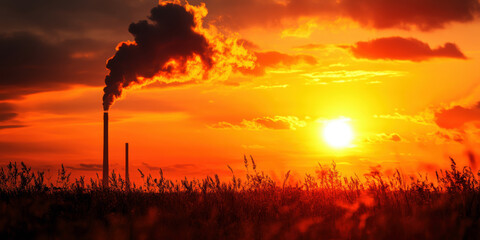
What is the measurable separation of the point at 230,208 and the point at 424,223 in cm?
420

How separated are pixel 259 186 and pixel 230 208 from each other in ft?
8.19

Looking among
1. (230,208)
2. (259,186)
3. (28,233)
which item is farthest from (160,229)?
(259,186)

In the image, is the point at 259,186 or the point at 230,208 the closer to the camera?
the point at 230,208

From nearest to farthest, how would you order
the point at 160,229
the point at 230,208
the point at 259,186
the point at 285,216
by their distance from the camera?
the point at 160,229
the point at 285,216
the point at 230,208
the point at 259,186

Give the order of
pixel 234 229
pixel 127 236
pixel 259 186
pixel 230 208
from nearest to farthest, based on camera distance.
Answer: pixel 127 236 → pixel 234 229 → pixel 230 208 → pixel 259 186

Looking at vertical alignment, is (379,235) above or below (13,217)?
below

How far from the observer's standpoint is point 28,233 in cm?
705

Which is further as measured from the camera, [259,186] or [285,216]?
[259,186]

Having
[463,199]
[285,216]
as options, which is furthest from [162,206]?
[463,199]

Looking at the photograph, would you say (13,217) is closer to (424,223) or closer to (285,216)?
(285,216)

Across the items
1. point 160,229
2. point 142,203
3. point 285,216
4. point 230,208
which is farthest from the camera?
point 142,203

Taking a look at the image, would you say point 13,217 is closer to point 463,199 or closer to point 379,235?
point 379,235

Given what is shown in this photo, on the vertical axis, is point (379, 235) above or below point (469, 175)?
below

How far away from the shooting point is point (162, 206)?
10.4 m
